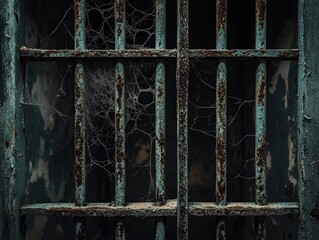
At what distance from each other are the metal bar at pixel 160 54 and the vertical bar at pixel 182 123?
0.04 meters

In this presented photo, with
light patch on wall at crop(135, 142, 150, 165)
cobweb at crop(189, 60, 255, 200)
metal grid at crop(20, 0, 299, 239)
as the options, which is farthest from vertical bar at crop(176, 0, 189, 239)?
light patch on wall at crop(135, 142, 150, 165)

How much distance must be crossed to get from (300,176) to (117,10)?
0.96m

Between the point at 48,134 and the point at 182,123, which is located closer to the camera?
the point at 182,123

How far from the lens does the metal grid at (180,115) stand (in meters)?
1.53

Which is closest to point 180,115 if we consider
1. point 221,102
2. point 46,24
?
point 221,102

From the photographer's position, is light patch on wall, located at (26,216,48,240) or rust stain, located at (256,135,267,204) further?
light patch on wall, located at (26,216,48,240)

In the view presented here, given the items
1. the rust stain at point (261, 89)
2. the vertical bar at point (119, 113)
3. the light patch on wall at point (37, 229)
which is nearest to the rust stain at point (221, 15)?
the rust stain at point (261, 89)

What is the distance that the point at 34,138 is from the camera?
192 centimetres

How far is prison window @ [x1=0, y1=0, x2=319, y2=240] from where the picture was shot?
1.52 metres

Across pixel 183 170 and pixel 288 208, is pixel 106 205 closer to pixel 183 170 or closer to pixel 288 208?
pixel 183 170

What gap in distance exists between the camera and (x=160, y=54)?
154 cm

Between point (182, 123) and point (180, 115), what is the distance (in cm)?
3

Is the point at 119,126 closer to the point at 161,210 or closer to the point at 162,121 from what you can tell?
the point at 162,121

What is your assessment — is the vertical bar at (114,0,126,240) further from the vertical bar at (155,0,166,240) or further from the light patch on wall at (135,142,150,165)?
the light patch on wall at (135,142,150,165)
